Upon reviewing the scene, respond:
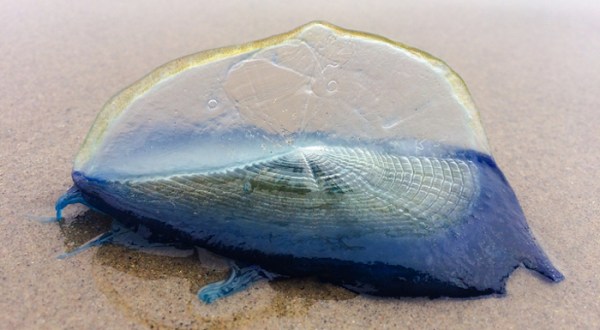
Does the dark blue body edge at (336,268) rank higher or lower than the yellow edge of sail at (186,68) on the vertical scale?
lower

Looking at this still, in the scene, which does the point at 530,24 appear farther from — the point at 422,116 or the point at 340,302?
the point at 340,302

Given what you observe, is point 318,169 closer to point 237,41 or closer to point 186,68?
point 186,68

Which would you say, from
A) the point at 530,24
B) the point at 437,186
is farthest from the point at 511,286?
the point at 530,24

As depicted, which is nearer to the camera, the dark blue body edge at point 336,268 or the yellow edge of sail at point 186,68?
the dark blue body edge at point 336,268

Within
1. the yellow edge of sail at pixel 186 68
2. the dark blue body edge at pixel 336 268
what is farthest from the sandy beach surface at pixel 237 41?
the yellow edge of sail at pixel 186 68

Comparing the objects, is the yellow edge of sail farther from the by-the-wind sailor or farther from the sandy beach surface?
the sandy beach surface

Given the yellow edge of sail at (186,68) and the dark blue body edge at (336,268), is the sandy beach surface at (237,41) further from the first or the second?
the yellow edge of sail at (186,68)

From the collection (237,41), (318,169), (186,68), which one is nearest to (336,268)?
(318,169)

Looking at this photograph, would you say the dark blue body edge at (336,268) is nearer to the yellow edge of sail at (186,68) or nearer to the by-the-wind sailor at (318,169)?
the by-the-wind sailor at (318,169)
